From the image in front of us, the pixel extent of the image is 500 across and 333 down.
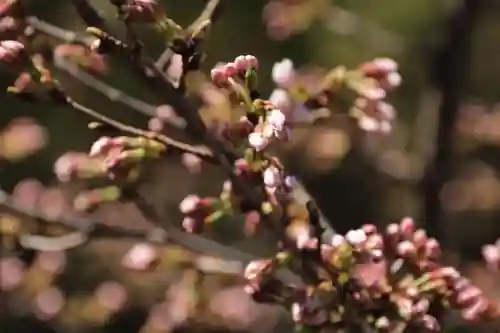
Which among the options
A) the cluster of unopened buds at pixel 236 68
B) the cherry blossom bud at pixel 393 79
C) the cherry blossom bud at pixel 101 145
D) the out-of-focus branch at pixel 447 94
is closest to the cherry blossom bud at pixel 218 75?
the cluster of unopened buds at pixel 236 68

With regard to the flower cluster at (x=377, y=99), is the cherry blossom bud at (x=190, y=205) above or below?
below

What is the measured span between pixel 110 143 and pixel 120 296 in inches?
21.9

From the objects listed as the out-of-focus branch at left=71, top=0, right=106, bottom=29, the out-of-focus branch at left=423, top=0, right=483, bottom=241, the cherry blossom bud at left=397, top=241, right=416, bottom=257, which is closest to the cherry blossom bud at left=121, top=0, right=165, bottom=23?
the out-of-focus branch at left=71, top=0, right=106, bottom=29

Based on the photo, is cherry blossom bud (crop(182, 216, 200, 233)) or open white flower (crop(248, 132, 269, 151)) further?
cherry blossom bud (crop(182, 216, 200, 233))

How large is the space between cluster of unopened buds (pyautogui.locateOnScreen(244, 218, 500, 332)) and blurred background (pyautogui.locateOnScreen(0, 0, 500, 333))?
18cm

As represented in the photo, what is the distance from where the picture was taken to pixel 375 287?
71cm

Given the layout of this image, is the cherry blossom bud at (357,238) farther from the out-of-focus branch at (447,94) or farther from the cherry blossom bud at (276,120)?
the out-of-focus branch at (447,94)

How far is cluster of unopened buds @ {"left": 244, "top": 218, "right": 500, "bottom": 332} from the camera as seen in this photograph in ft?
2.27

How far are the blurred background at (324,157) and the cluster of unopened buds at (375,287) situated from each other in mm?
179

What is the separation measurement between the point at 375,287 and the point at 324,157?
55 centimetres

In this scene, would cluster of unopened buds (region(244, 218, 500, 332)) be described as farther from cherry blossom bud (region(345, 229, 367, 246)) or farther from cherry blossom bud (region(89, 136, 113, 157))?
cherry blossom bud (region(89, 136, 113, 157))

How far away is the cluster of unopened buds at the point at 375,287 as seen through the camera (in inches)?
27.2

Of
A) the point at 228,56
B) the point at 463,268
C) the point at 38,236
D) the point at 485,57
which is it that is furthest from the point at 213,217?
the point at 485,57

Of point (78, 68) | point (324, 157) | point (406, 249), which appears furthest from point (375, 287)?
point (324, 157)
